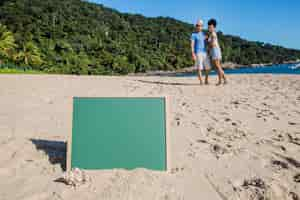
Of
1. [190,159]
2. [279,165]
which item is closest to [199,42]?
[190,159]

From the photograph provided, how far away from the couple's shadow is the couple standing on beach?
4.92 m

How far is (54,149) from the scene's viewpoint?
9.10 ft

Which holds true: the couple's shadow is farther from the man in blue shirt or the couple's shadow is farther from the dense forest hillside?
the dense forest hillside

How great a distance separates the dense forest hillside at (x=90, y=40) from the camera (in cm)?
4578

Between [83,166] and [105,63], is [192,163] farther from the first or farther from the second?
[105,63]

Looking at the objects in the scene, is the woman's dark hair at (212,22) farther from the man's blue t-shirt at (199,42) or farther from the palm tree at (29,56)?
the palm tree at (29,56)

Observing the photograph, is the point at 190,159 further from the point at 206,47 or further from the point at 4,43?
the point at 4,43

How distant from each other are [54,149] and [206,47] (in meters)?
5.41

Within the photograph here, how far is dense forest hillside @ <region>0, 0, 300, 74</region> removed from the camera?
150 ft

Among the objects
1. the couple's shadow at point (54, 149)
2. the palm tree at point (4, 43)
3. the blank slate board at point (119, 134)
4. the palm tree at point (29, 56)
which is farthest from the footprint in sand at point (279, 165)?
the palm tree at point (29, 56)

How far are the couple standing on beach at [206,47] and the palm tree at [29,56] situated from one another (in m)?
38.4

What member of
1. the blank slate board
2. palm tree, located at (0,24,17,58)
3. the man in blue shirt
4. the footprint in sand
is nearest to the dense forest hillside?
palm tree, located at (0,24,17,58)

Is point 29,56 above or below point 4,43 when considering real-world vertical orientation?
below

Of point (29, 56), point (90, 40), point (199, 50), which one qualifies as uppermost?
point (90, 40)
